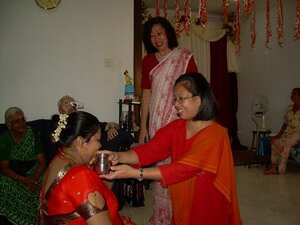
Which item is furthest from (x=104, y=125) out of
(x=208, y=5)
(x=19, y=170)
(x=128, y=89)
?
(x=208, y=5)

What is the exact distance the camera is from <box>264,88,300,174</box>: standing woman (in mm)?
5449

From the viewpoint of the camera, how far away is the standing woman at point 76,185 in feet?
4.17

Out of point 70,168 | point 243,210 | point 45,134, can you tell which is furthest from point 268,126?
point 70,168

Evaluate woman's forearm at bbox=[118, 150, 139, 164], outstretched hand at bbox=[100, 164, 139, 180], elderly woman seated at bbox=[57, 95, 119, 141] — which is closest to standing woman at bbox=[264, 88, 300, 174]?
elderly woman seated at bbox=[57, 95, 119, 141]

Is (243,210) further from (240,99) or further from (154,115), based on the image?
(240,99)

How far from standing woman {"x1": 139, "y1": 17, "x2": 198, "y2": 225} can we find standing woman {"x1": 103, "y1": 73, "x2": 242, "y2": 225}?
1.88 feet

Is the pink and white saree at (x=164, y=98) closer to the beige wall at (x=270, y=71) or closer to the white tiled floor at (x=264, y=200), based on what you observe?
the white tiled floor at (x=264, y=200)

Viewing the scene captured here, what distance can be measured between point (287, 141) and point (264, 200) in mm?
1916

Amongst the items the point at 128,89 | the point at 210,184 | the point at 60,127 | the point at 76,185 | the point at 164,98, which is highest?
the point at 128,89

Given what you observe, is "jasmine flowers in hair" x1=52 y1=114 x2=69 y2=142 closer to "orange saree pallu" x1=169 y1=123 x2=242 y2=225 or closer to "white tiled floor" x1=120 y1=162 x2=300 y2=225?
"orange saree pallu" x1=169 y1=123 x2=242 y2=225

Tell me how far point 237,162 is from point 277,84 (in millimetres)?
2006

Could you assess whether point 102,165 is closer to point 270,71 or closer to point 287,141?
point 287,141

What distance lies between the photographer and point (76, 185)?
4.24 feet

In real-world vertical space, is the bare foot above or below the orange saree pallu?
below
